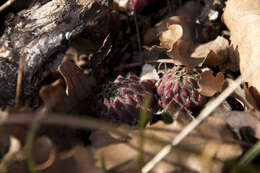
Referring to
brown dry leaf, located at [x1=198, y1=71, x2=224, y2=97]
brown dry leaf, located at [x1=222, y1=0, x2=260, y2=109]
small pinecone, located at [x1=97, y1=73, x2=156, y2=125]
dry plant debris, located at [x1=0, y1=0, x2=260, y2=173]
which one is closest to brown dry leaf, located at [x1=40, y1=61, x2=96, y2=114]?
dry plant debris, located at [x1=0, y1=0, x2=260, y2=173]

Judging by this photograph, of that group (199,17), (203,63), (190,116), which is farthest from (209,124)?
(199,17)

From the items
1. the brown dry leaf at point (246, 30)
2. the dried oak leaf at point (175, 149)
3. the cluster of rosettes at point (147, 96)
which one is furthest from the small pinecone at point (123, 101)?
the brown dry leaf at point (246, 30)

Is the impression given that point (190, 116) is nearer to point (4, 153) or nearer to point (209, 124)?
point (209, 124)

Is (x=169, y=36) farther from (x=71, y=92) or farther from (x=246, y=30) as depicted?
(x=71, y=92)

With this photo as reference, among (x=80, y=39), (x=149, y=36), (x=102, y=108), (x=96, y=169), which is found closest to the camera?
(x=96, y=169)

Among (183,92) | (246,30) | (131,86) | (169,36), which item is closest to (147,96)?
(131,86)

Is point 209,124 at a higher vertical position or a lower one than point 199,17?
lower
